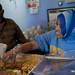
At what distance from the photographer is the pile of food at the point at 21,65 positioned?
1342mm

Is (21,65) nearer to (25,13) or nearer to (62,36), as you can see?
(62,36)

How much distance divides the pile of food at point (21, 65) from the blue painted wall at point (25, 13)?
2536mm

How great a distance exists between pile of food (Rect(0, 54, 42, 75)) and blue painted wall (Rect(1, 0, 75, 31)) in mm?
2536

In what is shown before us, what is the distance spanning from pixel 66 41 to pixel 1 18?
1485mm

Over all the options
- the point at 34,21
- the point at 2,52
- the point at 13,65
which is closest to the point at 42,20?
the point at 34,21

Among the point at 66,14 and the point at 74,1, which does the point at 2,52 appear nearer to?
the point at 66,14

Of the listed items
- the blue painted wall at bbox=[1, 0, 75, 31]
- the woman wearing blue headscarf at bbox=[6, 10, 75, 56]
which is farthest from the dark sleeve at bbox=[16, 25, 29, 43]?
the woman wearing blue headscarf at bbox=[6, 10, 75, 56]

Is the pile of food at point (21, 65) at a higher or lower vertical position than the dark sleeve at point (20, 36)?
higher

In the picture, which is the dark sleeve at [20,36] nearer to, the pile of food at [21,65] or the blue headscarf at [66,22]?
the blue headscarf at [66,22]

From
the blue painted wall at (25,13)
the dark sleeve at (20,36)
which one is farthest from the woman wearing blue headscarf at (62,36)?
the blue painted wall at (25,13)

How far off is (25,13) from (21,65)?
2.95 m

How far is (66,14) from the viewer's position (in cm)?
226

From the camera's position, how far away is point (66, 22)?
2.26 m

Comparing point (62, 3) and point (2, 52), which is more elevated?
point (62, 3)
